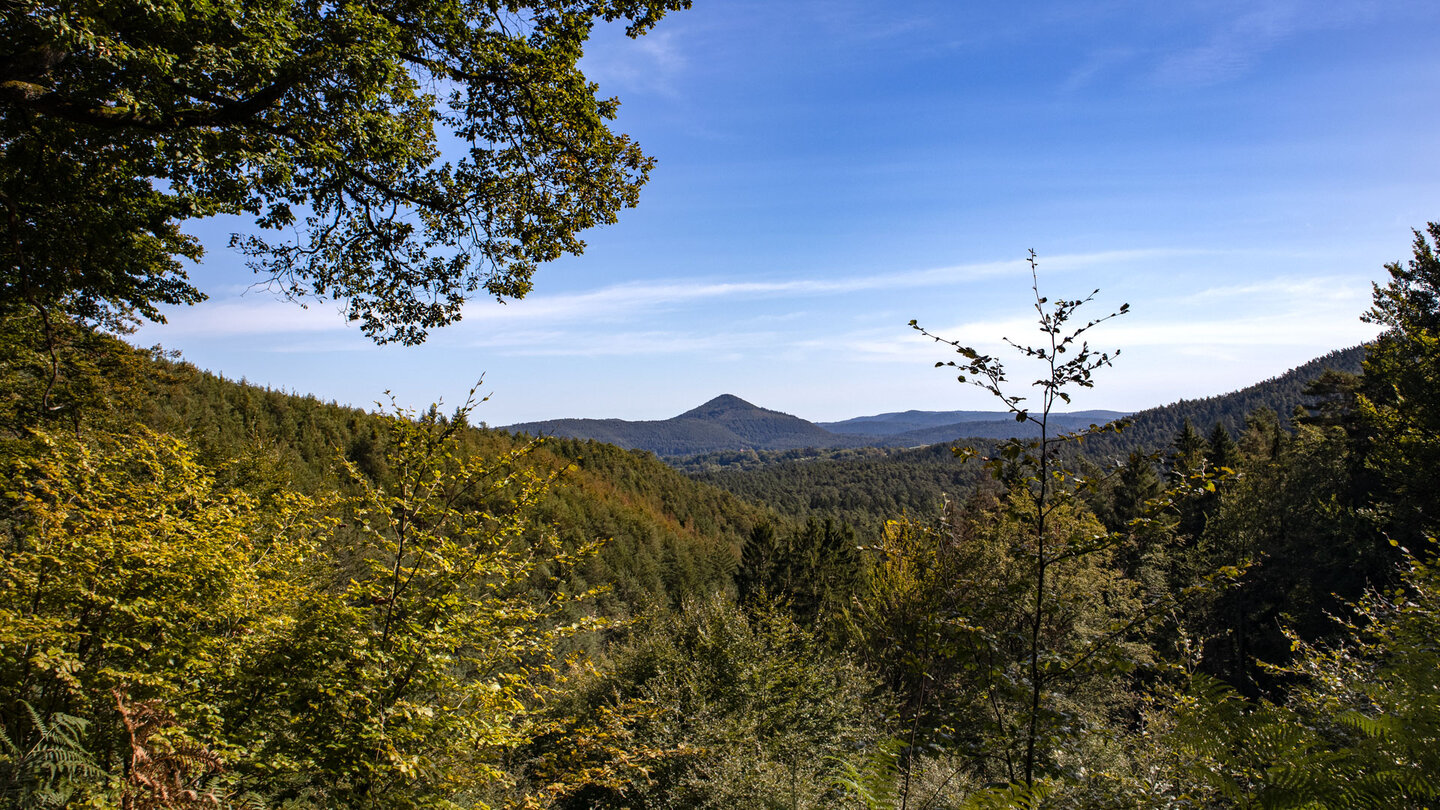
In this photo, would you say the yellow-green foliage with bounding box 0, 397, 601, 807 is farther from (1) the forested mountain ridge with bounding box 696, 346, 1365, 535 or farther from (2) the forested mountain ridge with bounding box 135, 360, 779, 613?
(1) the forested mountain ridge with bounding box 696, 346, 1365, 535

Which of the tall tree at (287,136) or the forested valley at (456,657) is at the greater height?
the tall tree at (287,136)

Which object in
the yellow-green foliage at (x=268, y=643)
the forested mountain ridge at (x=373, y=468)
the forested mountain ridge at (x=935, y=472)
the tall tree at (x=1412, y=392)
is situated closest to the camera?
the yellow-green foliage at (x=268, y=643)

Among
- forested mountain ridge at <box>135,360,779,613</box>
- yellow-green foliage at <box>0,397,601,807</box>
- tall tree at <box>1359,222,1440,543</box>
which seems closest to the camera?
yellow-green foliage at <box>0,397,601,807</box>

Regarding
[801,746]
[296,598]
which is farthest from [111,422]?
[801,746]

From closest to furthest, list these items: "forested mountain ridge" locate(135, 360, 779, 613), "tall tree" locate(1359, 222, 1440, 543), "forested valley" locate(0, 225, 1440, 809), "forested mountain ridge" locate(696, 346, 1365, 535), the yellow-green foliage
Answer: "forested valley" locate(0, 225, 1440, 809) → the yellow-green foliage → "tall tree" locate(1359, 222, 1440, 543) → "forested mountain ridge" locate(135, 360, 779, 613) → "forested mountain ridge" locate(696, 346, 1365, 535)

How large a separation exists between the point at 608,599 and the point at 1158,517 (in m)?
38.0

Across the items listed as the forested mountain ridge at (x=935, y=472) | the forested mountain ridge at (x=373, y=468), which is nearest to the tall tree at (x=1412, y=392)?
the forested mountain ridge at (x=373, y=468)

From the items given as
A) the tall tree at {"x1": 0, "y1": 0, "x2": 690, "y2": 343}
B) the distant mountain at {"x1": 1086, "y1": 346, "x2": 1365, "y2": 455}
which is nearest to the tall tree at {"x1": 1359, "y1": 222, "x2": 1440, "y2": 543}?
the tall tree at {"x1": 0, "y1": 0, "x2": 690, "y2": 343}

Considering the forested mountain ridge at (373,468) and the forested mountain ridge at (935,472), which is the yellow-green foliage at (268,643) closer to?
the forested mountain ridge at (373,468)

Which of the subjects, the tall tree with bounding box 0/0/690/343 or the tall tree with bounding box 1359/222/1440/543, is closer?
the tall tree with bounding box 0/0/690/343

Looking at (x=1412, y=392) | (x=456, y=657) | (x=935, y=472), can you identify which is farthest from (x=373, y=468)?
(x=935, y=472)

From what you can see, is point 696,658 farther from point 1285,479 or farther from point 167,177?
point 1285,479

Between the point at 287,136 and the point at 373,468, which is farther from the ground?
the point at 287,136

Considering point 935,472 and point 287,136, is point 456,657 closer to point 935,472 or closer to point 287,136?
point 287,136
